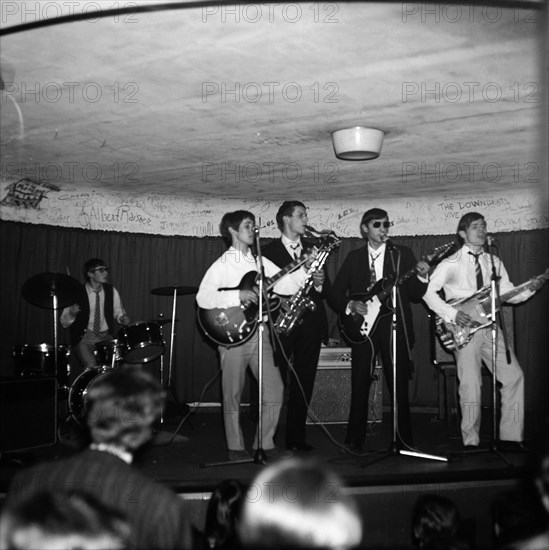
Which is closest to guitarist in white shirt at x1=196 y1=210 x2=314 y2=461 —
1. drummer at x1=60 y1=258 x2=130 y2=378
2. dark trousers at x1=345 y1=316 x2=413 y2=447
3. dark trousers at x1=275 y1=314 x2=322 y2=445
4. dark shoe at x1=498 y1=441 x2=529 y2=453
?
dark trousers at x1=275 y1=314 x2=322 y2=445

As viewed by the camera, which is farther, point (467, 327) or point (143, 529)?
point (467, 327)

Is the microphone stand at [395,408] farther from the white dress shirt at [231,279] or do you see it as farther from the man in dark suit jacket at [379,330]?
the white dress shirt at [231,279]

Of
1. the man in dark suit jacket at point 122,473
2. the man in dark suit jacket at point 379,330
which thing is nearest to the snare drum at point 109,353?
the man in dark suit jacket at point 379,330

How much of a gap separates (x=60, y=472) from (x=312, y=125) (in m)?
4.47

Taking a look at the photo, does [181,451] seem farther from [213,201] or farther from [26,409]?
[213,201]

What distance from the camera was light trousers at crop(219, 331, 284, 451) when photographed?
525 centimetres

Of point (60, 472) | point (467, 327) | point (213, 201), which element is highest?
point (213, 201)

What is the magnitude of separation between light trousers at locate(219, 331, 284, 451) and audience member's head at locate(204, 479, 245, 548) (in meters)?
1.86

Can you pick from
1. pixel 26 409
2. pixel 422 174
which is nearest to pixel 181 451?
pixel 26 409

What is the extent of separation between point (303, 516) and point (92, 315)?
7109 millimetres

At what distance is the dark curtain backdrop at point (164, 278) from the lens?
8.19m

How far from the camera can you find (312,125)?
6.10m

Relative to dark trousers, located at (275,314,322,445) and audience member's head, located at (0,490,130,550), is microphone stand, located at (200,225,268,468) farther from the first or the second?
audience member's head, located at (0,490,130,550)

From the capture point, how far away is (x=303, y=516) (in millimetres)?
1357
